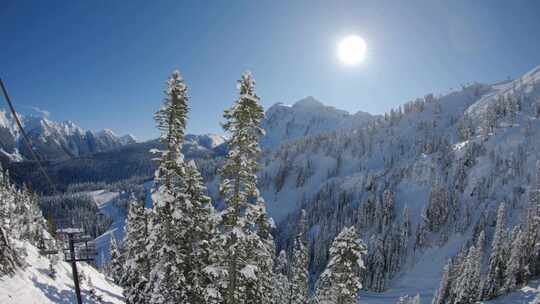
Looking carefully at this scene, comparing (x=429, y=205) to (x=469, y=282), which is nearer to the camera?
(x=469, y=282)

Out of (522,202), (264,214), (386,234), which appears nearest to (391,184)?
(386,234)

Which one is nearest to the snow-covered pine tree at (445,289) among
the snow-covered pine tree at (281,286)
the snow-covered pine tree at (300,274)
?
the snow-covered pine tree at (281,286)

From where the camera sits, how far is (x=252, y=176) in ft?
49.2

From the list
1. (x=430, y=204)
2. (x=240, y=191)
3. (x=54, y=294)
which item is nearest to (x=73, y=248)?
(x=240, y=191)

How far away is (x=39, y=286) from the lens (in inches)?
1118

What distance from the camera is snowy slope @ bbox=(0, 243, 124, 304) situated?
23.8 metres

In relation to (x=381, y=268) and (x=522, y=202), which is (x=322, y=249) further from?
(x=522, y=202)

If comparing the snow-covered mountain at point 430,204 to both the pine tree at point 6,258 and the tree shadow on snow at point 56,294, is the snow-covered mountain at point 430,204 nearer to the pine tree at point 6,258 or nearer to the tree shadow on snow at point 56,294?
the tree shadow on snow at point 56,294

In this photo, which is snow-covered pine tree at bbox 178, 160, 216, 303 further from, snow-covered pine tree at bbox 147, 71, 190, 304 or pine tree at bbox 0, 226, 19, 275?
pine tree at bbox 0, 226, 19, 275

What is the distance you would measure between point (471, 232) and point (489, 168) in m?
40.9

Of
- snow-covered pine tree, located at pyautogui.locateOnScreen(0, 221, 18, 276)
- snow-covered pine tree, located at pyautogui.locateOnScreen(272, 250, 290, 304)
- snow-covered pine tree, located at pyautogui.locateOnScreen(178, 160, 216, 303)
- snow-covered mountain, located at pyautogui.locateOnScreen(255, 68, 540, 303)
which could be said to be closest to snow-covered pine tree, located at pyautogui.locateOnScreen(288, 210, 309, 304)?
snow-covered pine tree, located at pyautogui.locateOnScreen(272, 250, 290, 304)

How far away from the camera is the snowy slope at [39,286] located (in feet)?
78.0

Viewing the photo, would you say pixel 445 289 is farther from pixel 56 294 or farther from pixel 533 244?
pixel 56 294

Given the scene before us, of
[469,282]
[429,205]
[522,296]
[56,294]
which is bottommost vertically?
[522,296]
